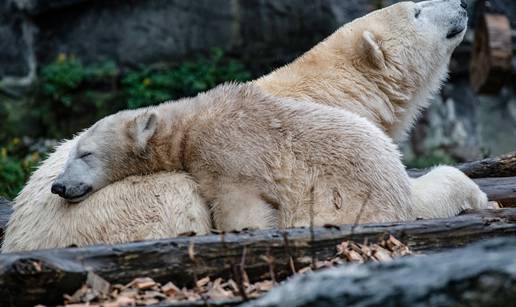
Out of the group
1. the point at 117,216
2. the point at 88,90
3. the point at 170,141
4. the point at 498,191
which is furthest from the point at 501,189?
the point at 88,90

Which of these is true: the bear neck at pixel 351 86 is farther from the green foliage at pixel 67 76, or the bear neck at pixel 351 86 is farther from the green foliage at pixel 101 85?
the green foliage at pixel 67 76

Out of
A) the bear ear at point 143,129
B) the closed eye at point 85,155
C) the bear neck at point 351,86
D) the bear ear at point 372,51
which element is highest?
the bear ear at point 372,51

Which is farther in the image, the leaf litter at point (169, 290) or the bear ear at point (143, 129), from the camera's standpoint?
the bear ear at point (143, 129)

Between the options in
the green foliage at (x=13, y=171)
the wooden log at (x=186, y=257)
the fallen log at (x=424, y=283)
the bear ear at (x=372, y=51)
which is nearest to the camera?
the fallen log at (x=424, y=283)

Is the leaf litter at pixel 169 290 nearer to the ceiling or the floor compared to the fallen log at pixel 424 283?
nearer to the floor

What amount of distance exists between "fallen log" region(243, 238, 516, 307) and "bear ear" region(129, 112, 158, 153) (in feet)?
7.17

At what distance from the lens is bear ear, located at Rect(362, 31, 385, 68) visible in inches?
212

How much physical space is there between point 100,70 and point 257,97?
6.49 m

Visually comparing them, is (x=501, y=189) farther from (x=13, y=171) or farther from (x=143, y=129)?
(x=13, y=171)

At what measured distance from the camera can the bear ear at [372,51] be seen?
539cm

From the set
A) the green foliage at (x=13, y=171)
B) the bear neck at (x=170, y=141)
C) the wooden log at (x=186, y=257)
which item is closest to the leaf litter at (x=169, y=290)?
the wooden log at (x=186, y=257)

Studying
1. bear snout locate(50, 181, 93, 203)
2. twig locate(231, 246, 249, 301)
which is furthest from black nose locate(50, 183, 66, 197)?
twig locate(231, 246, 249, 301)

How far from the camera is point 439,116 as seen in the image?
36.3 ft

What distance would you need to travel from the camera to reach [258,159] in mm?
4000
